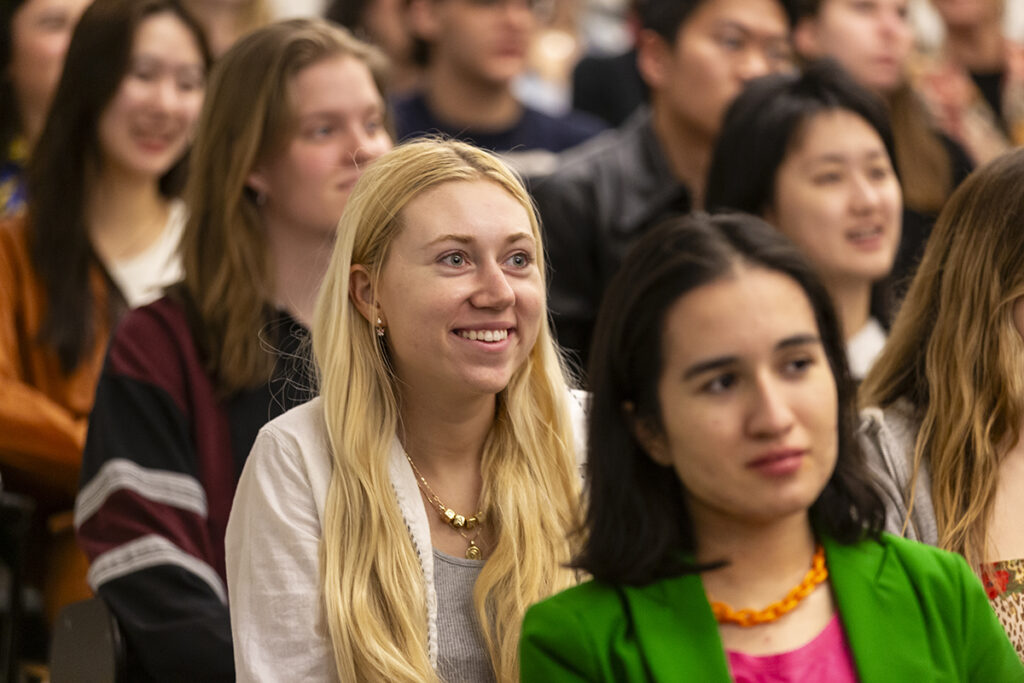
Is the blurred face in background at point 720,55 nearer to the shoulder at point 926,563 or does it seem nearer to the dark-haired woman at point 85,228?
the dark-haired woman at point 85,228

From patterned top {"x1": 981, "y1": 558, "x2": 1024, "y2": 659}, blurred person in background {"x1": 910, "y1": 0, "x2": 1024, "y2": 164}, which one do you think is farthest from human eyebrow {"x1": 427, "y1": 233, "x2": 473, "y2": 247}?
blurred person in background {"x1": 910, "y1": 0, "x2": 1024, "y2": 164}

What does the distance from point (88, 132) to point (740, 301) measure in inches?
79.0

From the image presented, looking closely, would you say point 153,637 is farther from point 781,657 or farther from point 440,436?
point 781,657

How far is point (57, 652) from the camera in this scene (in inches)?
80.9

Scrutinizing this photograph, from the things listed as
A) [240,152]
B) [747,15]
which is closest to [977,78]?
[747,15]

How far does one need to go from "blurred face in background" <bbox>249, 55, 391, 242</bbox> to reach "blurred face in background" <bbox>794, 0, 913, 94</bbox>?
1668mm

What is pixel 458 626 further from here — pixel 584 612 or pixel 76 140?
pixel 76 140

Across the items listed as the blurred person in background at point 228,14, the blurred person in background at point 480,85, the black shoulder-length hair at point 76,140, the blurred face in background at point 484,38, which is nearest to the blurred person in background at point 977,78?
the blurred person in background at point 480,85

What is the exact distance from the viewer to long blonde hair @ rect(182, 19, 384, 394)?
2.49m

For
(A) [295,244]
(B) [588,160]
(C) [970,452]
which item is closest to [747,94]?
(B) [588,160]

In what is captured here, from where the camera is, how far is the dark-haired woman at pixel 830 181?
2.82 meters

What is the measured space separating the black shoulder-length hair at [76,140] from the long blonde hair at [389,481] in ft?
3.84

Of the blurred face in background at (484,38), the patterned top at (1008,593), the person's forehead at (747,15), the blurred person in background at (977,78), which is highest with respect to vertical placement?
the blurred face in background at (484,38)

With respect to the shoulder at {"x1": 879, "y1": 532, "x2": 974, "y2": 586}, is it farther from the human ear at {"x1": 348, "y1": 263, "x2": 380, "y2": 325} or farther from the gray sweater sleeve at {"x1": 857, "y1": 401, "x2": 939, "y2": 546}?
the human ear at {"x1": 348, "y1": 263, "x2": 380, "y2": 325}
